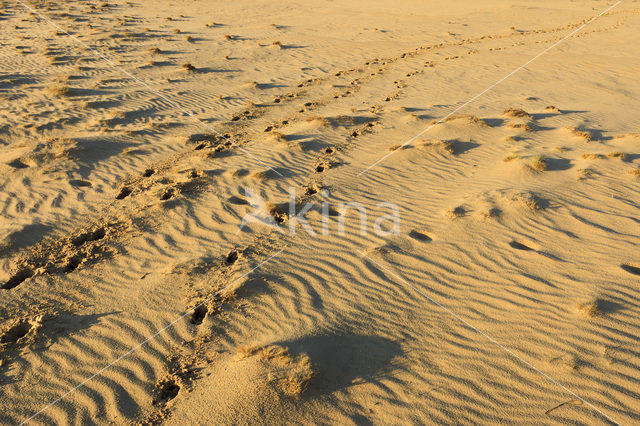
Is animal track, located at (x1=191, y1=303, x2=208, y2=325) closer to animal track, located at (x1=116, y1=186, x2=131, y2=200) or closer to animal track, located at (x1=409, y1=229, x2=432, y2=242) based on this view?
animal track, located at (x1=409, y1=229, x2=432, y2=242)

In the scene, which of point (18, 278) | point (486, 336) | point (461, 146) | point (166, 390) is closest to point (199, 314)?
point (166, 390)

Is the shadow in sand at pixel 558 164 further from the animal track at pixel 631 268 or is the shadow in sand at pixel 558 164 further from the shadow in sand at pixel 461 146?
the animal track at pixel 631 268

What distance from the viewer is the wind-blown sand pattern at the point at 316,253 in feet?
11.6

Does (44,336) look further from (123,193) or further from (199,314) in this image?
(123,193)

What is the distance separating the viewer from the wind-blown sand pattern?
3533mm

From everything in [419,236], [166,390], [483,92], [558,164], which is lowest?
[166,390]

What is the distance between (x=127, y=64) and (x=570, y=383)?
14966mm

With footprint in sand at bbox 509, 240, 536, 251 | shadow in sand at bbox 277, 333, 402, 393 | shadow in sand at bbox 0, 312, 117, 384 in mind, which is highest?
footprint in sand at bbox 509, 240, 536, 251

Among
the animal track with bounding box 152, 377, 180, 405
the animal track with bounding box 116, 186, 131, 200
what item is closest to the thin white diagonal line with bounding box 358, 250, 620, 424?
the animal track with bounding box 152, 377, 180, 405

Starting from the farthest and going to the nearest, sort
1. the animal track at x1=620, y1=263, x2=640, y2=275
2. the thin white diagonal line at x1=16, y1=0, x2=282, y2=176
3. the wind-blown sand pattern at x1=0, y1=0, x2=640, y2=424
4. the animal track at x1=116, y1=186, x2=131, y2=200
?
the thin white diagonal line at x1=16, y1=0, x2=282, y2=176
the animal track at x1=116, y1=186, x2=131, y2=200
the animal track at x1=620, y1=263, x2=640, y2=275
the wind-blown sand pattern at x1=0, y1=0, x2=640, y2=424

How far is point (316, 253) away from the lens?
532 centimetres

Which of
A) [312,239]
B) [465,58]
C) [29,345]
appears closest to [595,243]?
[312,239]

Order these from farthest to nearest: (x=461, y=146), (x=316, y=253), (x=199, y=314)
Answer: (x=461, y=146) < (x=316, y=253) < (x=199, y=314)

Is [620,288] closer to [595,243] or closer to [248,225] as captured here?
[595,243]
